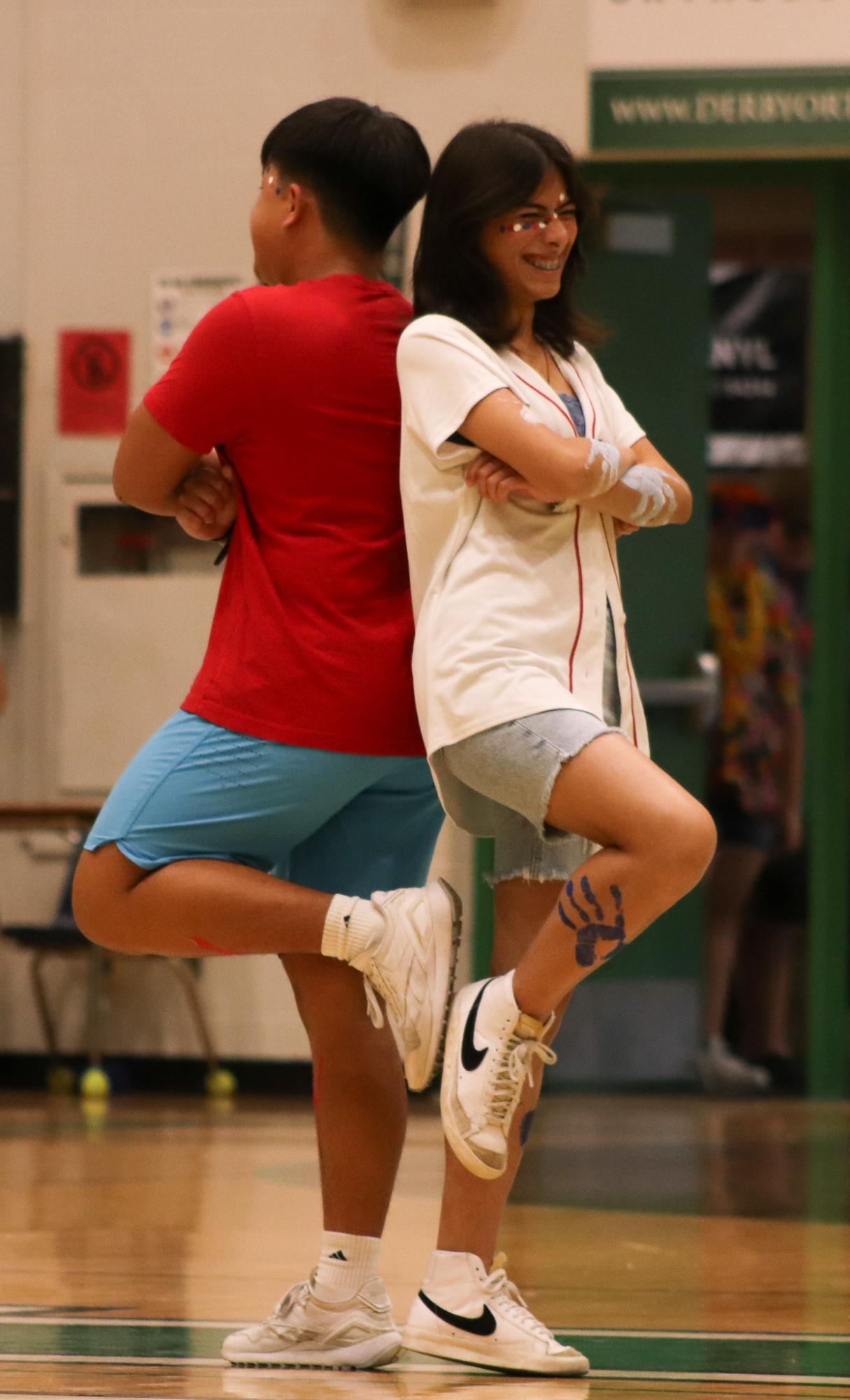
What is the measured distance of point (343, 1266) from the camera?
2.24m

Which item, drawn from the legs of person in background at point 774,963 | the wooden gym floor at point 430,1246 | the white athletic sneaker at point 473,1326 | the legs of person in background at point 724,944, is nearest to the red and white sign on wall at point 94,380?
the wooden gym floor at point 430,1246

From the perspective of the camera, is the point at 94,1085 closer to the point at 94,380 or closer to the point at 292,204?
the point at 94,380

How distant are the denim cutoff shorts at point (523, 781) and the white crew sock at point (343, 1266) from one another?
17.9 inches

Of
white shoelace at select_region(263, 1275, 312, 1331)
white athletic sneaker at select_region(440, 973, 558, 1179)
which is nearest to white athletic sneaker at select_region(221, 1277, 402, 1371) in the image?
white shoelace at select_region(263, 1275, 312, 1331)

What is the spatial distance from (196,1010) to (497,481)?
12.7 ft

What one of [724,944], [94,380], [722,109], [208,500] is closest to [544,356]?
[208,500]

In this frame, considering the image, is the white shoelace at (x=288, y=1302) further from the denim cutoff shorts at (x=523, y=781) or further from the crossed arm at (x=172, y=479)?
the crossed arm at (x=172, y=479)

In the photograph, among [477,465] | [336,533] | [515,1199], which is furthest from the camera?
[515,1199]

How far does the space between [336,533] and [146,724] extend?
3.70 metres

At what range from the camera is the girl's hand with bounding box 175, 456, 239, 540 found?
2264 mm

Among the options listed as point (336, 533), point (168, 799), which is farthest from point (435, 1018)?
point (336, 533)

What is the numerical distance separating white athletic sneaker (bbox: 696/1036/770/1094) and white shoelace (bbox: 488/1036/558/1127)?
3834 millimetres

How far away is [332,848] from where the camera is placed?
2.31 meters

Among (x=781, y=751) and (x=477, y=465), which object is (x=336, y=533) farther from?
(x=781, y=751)
